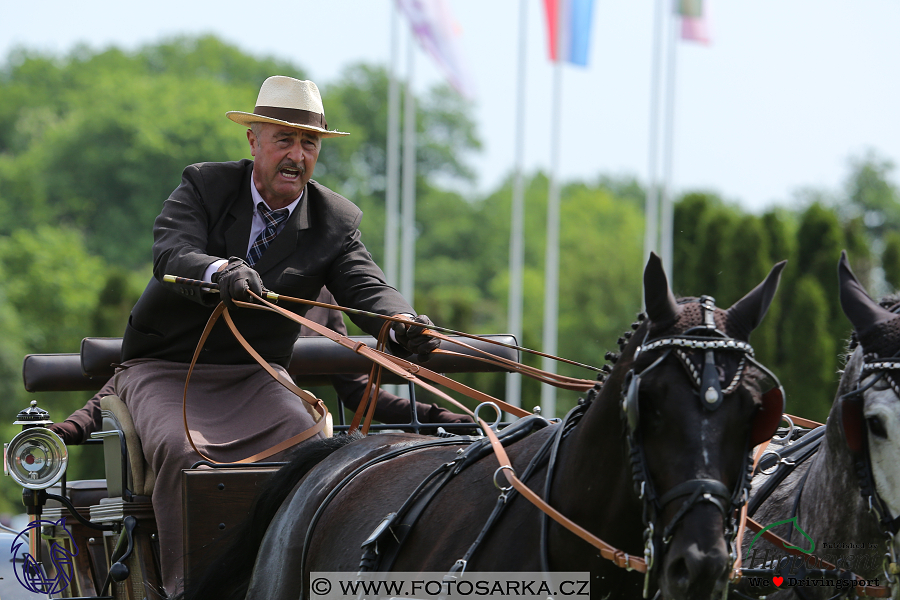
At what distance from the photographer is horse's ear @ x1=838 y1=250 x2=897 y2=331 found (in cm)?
266

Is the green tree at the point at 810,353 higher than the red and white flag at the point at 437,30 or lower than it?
lower

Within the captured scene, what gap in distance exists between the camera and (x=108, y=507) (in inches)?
151

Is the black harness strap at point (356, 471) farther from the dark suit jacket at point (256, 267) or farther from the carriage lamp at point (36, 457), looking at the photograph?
the carriage lamp at point (36, 457)

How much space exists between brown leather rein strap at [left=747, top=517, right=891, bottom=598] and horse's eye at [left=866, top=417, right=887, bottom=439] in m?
0.36

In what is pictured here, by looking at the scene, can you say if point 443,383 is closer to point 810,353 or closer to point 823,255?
point 810,353

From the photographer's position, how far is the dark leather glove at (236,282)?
127 inches

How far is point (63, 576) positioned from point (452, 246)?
38.2 metres

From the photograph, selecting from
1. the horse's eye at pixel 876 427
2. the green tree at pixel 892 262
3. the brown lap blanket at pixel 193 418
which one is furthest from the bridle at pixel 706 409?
the green tree at pixel 892 262

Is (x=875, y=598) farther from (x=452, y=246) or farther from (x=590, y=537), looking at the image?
(x=452, y=246)

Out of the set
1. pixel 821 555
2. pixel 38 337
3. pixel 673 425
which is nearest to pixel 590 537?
pixel 673 425

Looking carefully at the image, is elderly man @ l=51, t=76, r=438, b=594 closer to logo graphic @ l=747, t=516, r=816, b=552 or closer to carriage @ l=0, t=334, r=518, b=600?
carriage @ l=0, t=334, r=518, b=600

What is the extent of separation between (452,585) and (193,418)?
1603mm

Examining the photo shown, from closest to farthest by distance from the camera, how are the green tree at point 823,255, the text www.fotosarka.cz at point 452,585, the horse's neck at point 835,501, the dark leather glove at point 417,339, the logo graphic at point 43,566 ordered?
the text www.fotosarka.cz at point 452,585, the horse's neck at point 835,501, the dark leather glove at point 417,339, the logo graphic at point 43,566, the green tree at point 823,255

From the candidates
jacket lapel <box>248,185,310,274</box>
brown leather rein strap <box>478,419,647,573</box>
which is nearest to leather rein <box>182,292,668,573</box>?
brown leather rein strap <box>478,419,647,573</box>
